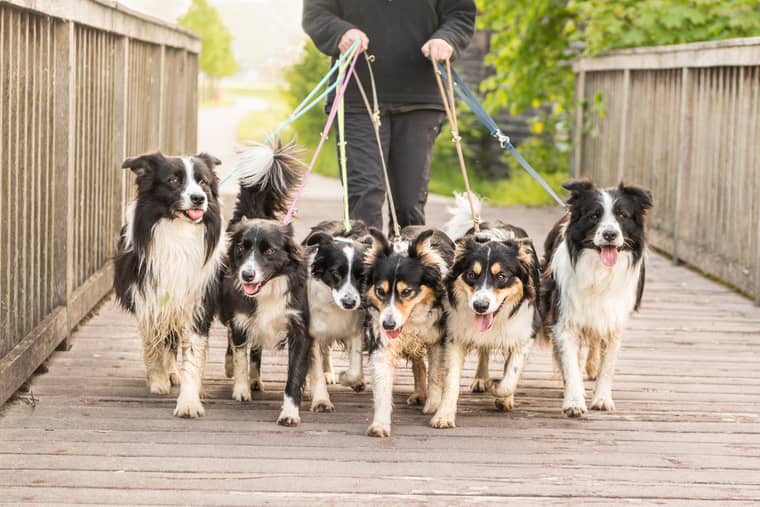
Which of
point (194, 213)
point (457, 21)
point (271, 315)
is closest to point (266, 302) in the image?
point (271, 315)

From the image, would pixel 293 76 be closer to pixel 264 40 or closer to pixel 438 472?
pixel 438 472

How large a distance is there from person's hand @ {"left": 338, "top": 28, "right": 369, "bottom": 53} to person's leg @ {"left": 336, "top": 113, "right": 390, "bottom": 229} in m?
0.42

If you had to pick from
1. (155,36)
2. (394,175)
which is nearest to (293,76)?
(155,36)

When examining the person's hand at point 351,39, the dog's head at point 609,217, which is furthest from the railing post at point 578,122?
the dog's head at point 609,217

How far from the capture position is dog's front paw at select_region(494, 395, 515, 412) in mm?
5535

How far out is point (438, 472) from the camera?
452 centimetres

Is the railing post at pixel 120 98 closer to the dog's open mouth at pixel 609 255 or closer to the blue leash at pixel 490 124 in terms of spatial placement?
the blue leash at pixel 490 124

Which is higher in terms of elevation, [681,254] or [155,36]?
[155,36]

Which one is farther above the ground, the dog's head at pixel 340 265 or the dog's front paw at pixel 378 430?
the dog's head at pixel 340 265

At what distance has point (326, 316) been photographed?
547 centimetres

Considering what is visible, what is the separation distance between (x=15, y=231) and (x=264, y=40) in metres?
93.6

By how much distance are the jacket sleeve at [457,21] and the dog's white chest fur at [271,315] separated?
1902 millimetres

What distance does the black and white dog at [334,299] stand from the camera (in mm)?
5246

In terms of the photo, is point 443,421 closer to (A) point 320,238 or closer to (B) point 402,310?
(B) point 402,310
